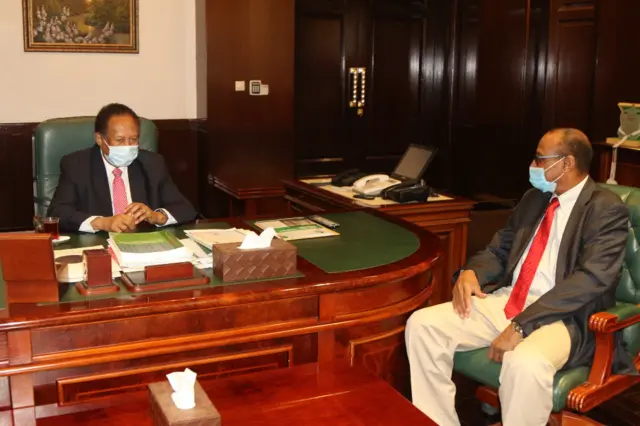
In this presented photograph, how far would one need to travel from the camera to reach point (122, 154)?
129 inches

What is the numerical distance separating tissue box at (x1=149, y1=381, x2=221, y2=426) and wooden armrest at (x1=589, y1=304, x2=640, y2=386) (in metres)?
1.37

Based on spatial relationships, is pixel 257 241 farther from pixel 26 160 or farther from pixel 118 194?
pixel 26 160

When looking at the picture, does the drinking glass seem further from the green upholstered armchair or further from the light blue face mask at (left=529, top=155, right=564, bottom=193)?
the light blue face mask at (left=529, top=155, right=564, bottom=193)

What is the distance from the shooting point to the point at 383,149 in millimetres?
7418

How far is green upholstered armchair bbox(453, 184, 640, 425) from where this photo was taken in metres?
2.51

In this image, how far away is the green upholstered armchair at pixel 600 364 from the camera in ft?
8.24

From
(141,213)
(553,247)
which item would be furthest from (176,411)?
(553,247)

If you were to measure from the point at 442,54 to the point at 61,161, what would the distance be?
4826mm

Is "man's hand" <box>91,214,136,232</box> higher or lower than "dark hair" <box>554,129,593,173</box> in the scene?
lower

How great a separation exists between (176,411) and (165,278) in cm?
71

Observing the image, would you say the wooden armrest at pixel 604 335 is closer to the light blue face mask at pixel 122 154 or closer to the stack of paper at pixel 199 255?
the stack of paper at pixel 199 255

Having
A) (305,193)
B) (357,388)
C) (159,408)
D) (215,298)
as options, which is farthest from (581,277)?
(305,193)

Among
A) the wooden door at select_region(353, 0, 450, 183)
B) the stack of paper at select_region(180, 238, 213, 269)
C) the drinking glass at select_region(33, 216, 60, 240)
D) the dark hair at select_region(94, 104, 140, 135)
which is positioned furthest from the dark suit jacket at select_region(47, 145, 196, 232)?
the wooden door at select_region(353, 0, 450, 183)

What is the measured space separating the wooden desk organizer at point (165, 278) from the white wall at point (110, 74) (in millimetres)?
3818
